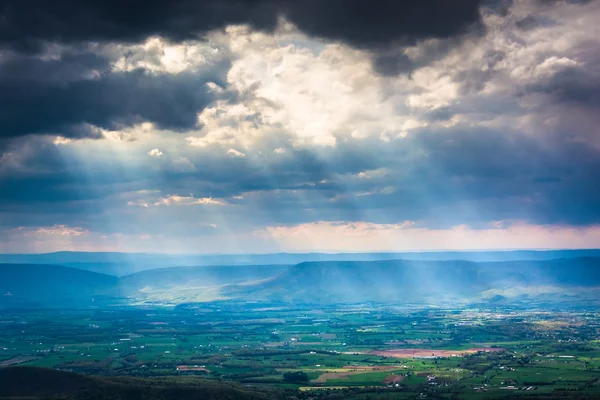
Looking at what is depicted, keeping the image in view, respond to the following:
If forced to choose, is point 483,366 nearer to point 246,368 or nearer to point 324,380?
point 324,380

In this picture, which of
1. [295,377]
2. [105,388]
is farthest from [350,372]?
[105,388]

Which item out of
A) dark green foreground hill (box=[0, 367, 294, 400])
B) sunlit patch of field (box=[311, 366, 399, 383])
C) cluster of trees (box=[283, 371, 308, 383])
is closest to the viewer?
dark green foreground hill (box=[0, 367, 294, 400])

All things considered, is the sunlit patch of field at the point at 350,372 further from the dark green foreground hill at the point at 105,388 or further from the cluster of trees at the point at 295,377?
the dark green foreground hill at the point at 105,388

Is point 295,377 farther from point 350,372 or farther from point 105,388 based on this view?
point 105,388

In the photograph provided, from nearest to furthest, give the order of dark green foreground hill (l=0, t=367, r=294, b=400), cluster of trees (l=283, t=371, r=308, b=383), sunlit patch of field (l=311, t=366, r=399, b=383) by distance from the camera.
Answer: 1. dark green foreground hill (l=0, t=367, r=294, b=400)
2. cluster of trees (l=283, t=371, r=308, b=383)
3. sunlit patch of field (l=311, t=366, r=399, b=383)

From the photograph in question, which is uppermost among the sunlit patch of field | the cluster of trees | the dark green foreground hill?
the dark green foreground hill

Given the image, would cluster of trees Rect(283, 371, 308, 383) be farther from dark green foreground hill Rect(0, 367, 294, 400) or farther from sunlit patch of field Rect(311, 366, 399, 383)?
dark green foreground hill Rect(0, 367, 294, 400)

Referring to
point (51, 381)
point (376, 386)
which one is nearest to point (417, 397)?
point (376, 386)

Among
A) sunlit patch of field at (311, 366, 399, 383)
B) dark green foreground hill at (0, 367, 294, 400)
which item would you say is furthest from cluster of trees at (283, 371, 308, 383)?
dark green foreground hill at (0, 367, 294, 400)
